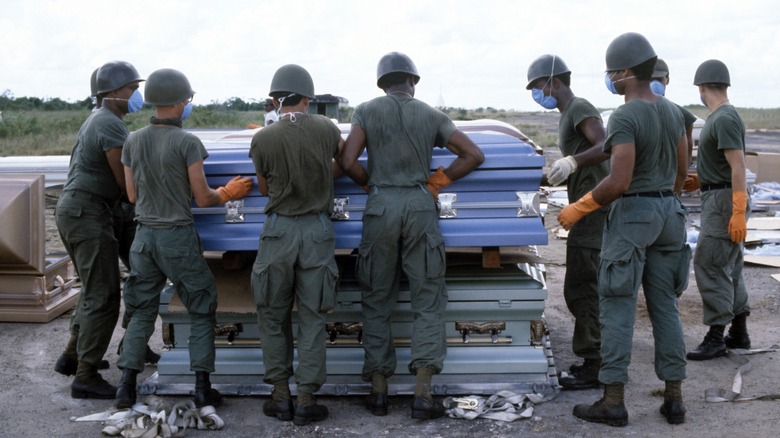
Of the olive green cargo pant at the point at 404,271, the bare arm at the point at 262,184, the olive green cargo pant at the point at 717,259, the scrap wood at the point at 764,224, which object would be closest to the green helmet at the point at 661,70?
the olive green cargo pant at the point at 717,259

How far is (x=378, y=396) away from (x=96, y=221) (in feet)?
7.11

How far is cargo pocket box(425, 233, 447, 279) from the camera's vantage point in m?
4.62

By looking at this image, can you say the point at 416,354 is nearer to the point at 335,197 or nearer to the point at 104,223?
the point at 335,197

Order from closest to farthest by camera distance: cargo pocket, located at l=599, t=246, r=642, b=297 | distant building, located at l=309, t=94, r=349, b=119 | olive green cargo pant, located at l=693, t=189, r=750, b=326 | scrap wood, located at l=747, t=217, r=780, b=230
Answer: cargo pocket, located at l=599, t=246, r=642, b=297 < olive green cargo pant, located at l=693, t=189, r=750, b=326 < scrap wood, located at l=747, t=217, r=780, b=230 < distant building, located at l=309, t=94, r=349, b=119

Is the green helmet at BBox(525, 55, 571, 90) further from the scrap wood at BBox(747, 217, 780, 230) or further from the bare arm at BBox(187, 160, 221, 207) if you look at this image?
the scrap wood at BBox(747, 217, 780, 230)

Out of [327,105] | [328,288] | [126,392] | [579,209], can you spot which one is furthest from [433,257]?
[327,105]

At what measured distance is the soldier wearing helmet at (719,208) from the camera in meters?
5.44

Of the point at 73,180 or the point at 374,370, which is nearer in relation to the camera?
the point at 374,370

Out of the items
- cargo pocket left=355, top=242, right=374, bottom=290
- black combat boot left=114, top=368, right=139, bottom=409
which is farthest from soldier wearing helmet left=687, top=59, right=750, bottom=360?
black combat boot left=114, top=368, right=139, bottom=409

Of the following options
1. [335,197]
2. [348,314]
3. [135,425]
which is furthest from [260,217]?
[135,425]

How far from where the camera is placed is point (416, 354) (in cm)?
461

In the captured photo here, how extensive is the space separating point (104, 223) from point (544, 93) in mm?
3031

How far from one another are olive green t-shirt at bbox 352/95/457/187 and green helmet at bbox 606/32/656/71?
3.30 ft

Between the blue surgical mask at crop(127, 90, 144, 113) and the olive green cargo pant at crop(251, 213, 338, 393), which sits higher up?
the blue surgical mask at crop(127, 90, 144, 113)
